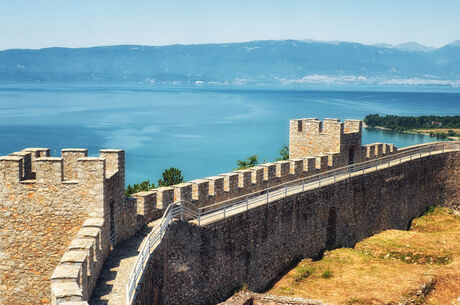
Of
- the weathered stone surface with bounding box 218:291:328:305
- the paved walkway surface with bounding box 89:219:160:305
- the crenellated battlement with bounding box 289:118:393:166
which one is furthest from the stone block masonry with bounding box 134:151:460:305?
the crenellated battlement with bounding box 289:118:393:166

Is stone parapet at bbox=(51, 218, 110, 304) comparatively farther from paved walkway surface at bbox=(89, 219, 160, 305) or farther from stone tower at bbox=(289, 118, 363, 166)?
stone tower at bbox=(289, 118, 363, 166)

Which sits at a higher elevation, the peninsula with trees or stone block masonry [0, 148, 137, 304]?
stone block masonry [0, 148, 137, 304]

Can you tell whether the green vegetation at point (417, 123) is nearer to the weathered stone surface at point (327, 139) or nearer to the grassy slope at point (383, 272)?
the weathered stone surface at point (327, 139)

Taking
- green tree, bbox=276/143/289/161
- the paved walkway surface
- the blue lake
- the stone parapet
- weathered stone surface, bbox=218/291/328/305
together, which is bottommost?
the blue lake

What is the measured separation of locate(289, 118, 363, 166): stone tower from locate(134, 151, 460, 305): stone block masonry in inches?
40.9

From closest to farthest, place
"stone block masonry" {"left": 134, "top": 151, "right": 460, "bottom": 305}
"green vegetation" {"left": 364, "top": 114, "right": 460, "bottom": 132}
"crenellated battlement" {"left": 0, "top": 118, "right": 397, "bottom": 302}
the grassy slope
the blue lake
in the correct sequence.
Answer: "crenellated battlement" {"left": 0, "top": 118, "right": 397, "bottom": 302} < "stone block masonry" {"left": 134, "top": 151, "right": 460, "bottom": 305} < the grassy slope < the blue lake < "green vegetation" {"left": 364, "top": 114, "right": 460, "bottom": 132}

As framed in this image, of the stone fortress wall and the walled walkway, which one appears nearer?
the walled walkway

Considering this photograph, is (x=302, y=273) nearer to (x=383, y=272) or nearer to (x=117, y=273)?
(x=383, y=272)

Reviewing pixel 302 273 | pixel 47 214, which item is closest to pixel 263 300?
pixel 302 273

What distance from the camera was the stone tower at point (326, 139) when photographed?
1919 centimetres

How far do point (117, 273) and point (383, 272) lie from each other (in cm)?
918

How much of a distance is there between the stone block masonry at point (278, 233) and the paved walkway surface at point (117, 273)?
36cm

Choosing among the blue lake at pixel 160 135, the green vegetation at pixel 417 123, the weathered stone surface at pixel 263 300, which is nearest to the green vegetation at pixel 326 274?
the weathered stone surface at pixel 263 300

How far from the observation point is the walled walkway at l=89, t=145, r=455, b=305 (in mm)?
8867
